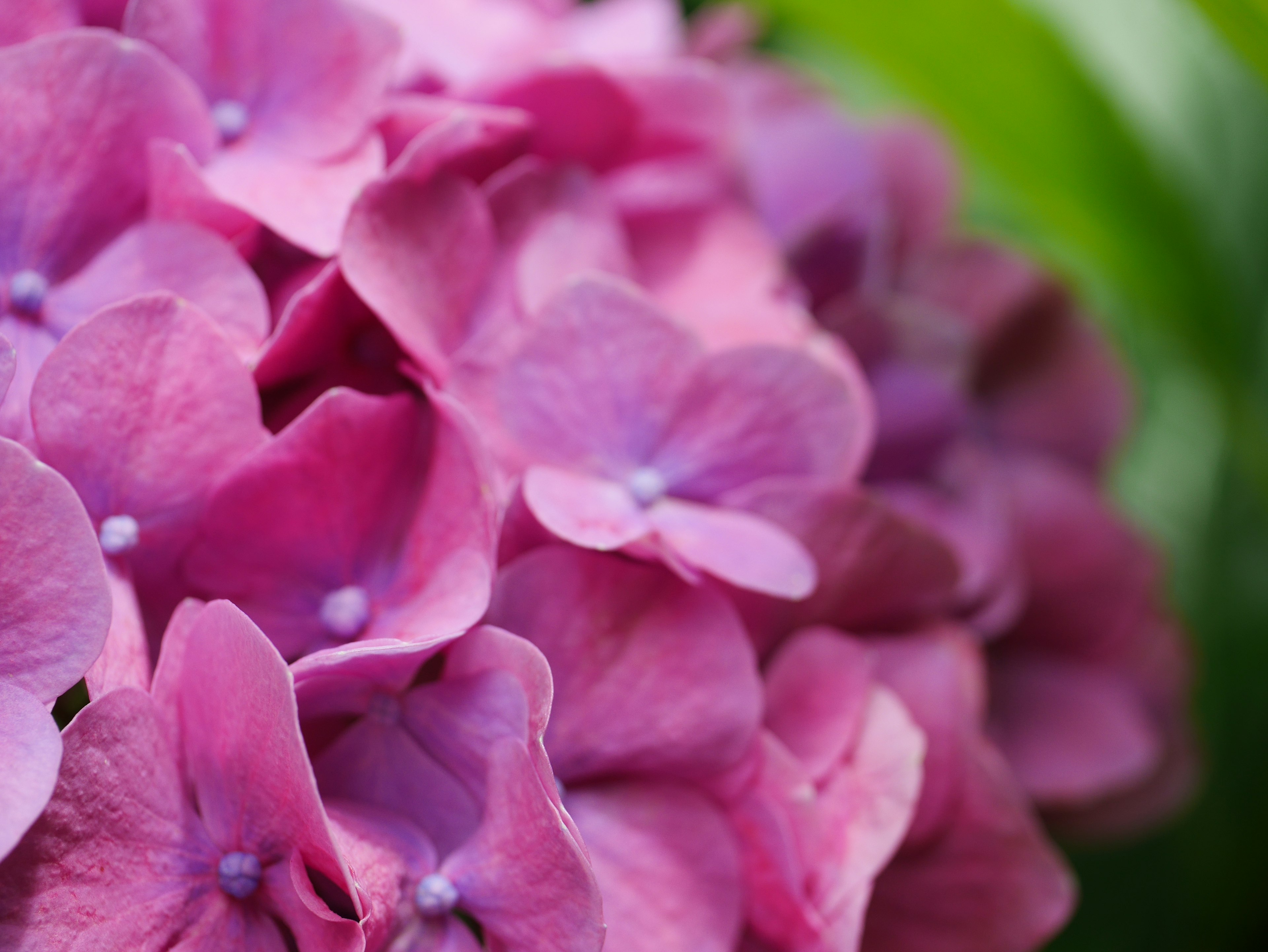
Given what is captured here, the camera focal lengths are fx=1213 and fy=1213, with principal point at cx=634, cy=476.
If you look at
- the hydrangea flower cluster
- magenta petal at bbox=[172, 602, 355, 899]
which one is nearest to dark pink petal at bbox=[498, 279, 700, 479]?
the hydrangea flower cluster

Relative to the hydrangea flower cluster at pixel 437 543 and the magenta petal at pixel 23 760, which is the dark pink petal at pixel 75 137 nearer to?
the hydrangea flower cluster at pixel 437 543

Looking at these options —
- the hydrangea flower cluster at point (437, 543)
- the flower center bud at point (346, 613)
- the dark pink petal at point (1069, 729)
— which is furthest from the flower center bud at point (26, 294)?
the dark pink petal at point (1069, 729)

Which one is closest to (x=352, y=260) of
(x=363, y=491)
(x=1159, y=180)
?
(x=363, y=491)

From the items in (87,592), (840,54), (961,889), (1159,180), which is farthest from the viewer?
(840,54)

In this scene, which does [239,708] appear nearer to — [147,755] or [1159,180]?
[147,755]

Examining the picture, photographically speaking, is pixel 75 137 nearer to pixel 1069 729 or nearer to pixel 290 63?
pixel 290 63

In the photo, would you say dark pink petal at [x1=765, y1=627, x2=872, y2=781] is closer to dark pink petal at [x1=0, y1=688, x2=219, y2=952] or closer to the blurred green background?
dark pink petal at [x1=0, y1=688, x2=219, y2=952]
